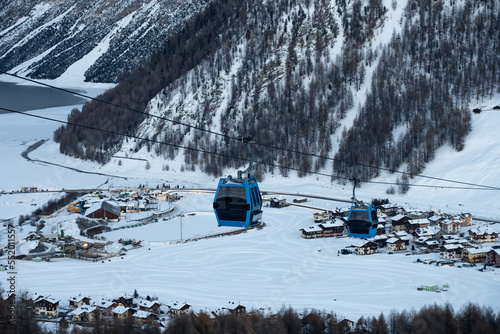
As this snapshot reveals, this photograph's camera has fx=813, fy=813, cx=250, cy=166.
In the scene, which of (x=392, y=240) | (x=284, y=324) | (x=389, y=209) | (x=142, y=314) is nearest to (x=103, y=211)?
(x=389, y=209)

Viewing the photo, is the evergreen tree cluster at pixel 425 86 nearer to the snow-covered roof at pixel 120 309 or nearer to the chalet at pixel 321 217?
the chalet at pixel 321 217

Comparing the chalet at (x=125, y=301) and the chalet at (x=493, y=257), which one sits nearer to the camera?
the chalet at (x=125, y=301)

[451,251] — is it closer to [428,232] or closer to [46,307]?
[428,232]

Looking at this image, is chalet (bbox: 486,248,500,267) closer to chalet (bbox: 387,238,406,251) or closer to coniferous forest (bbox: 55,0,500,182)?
chalet (bbox: 387,238,406,251)

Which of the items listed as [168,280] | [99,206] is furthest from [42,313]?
[99,206]

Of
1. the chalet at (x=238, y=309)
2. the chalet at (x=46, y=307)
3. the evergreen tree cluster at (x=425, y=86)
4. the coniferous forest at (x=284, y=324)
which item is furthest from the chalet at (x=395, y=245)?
the chalet at (x=46, y=307)

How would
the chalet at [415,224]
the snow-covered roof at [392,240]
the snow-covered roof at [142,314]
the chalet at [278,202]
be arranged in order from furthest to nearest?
the chalet at [278,202] < the chalet at [415,224] < the snow-covered roof at [392,240] < the snow-covered roof at [142,314]

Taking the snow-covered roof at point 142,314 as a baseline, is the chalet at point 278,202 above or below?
above

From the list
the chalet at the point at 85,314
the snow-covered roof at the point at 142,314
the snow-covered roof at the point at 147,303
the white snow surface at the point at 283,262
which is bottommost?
the chalet at the point at 85,314
